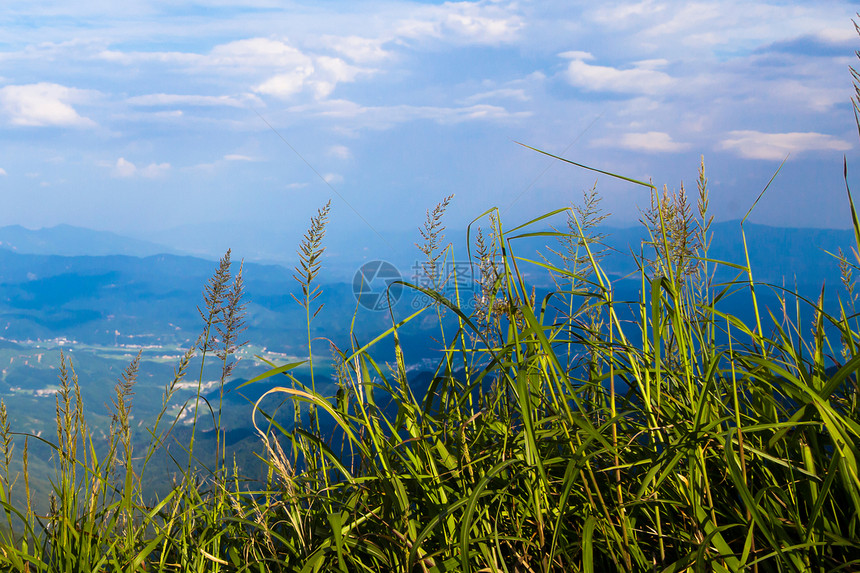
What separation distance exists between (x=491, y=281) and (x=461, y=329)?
217 mm

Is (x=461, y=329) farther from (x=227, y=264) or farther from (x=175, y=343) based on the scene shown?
(x=175, y=343)

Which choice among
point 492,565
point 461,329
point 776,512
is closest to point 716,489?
point 776,512

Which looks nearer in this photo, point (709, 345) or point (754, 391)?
point (754, 391)

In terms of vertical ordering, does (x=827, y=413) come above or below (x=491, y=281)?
below

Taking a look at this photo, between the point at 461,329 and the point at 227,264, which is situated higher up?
the point at 227,264

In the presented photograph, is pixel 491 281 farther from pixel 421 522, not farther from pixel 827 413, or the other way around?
pixel 827 413

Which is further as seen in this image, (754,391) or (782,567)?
(754,391)

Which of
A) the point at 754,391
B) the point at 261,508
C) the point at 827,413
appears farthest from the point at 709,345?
the point at 261,508

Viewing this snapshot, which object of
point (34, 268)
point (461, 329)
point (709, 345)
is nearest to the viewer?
point (461, 329)

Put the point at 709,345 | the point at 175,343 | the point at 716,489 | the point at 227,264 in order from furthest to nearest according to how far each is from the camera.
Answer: the point at 175,343
the point at 227,264
the point at 709,345
the point at 716,489

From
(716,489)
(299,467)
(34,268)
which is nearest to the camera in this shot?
(716,489)

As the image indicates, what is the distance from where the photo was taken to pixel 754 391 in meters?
1.41

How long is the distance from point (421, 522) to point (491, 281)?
0.74 meters

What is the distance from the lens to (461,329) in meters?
1.46
